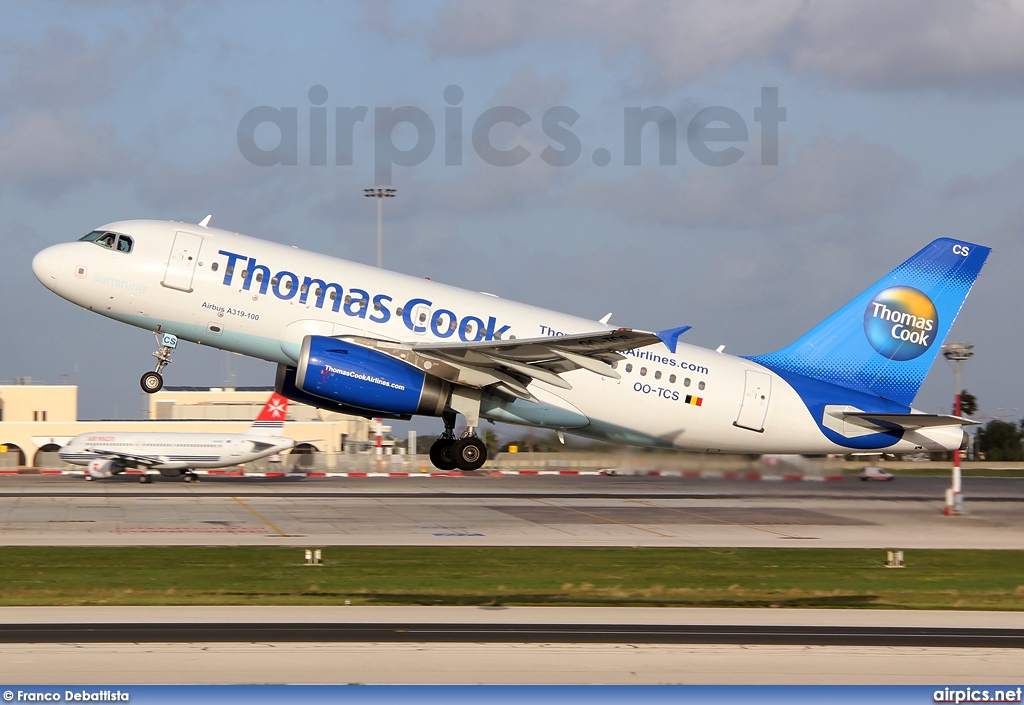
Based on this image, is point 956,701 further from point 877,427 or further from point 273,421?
point 273,421

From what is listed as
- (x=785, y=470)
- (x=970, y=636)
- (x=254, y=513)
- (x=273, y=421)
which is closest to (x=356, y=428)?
(x=273, y=421)

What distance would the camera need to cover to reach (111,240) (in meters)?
32.8

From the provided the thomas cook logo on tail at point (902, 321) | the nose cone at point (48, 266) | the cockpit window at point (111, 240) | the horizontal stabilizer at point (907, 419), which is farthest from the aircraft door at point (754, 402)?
the nose cone at point (48, 266)

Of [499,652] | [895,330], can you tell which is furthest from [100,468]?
[499,652]

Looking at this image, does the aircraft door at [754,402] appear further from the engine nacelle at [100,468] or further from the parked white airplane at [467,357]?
the engine nacelle at [100,468]

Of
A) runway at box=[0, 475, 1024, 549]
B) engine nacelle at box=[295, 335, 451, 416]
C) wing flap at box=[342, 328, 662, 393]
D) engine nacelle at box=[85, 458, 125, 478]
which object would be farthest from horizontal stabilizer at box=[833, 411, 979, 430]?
engine nacelle at box=[85, 458, 125, 478]

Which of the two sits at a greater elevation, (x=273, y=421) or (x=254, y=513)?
Result: (x=273, y=421)

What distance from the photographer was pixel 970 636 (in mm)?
23609

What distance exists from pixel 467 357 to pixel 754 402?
9379mm

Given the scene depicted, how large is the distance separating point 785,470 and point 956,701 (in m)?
24.7

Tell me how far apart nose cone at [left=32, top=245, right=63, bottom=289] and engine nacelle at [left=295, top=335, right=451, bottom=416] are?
7.04 m

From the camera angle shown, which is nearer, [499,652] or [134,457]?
[499,652]

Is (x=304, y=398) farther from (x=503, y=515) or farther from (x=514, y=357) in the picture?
(x=503, y=515)

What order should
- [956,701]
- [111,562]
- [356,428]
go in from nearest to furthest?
[956,701] < [111,562] < [356,428]
